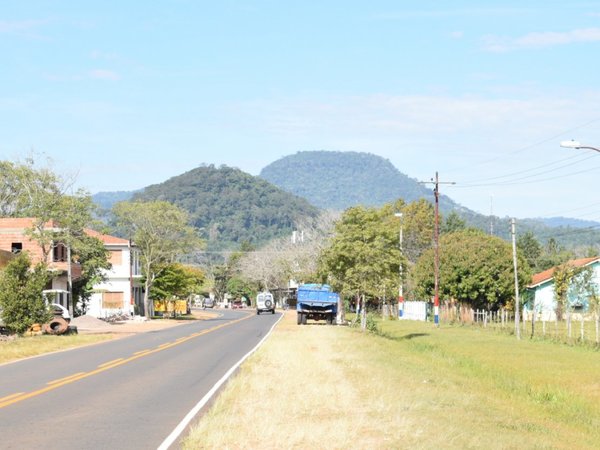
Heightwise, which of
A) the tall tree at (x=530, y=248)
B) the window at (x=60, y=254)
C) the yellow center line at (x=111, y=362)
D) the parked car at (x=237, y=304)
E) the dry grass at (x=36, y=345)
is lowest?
the parked car at (x=237, y=304)

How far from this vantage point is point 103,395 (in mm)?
17922

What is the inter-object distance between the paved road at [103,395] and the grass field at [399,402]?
2.60 feet

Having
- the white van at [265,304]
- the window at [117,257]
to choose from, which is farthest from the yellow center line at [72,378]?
the white van at [265,304]

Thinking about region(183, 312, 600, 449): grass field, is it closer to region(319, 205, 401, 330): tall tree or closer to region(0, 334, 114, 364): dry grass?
region(0, 334, 114, 364): dry grass

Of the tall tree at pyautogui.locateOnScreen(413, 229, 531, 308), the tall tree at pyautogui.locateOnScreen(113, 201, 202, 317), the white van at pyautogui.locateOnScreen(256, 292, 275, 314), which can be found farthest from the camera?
the white van at pyautogui.locateOnScreen(256, 292, 275, 314)

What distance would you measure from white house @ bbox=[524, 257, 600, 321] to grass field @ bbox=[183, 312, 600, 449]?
50101 millimetres

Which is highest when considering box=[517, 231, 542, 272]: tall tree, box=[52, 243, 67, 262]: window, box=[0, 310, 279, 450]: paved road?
box=[517, 231, 542, 272]: tall tree

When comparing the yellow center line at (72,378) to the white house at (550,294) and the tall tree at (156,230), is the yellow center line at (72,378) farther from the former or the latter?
the white house at (550,294)

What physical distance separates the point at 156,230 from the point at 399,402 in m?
67.7

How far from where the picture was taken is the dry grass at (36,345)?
30.2m

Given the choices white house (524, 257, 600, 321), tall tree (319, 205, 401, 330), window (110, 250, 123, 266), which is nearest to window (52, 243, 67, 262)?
window (110, 250, 123, 266)

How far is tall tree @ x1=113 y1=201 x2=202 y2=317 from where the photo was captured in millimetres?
81062

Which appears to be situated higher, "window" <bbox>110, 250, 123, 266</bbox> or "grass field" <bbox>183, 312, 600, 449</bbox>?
"window" <bbox>110, 250, 123, 266</bbox>

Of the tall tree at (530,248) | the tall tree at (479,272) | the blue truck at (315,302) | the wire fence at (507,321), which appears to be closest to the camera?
the wire fence at (507,321)
